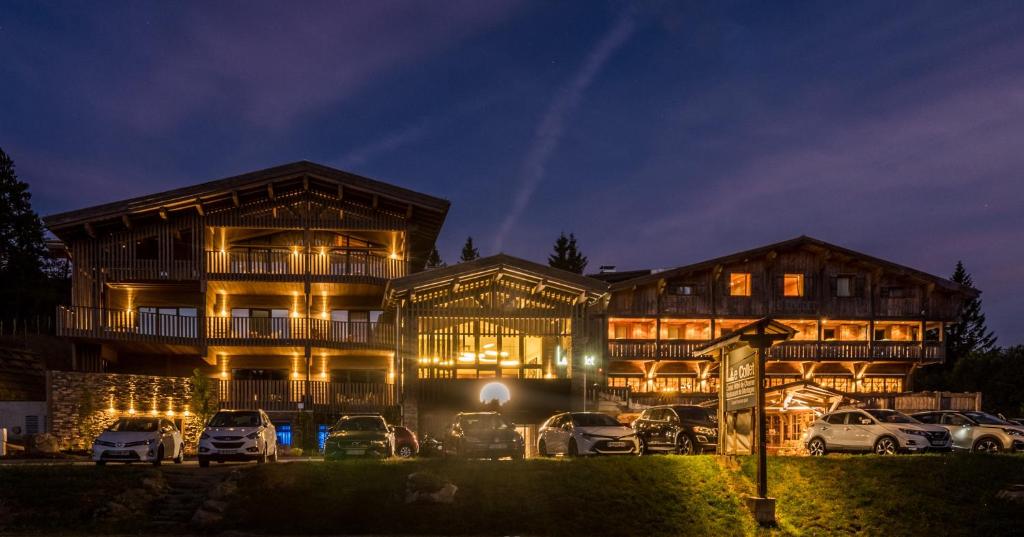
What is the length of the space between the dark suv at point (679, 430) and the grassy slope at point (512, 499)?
6128 mm

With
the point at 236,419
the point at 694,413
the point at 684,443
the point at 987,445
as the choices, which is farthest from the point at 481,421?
the point at 987,445

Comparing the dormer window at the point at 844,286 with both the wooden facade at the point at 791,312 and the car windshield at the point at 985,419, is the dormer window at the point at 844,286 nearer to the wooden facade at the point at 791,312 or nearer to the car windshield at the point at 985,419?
the wooden facade at the point at 791,312

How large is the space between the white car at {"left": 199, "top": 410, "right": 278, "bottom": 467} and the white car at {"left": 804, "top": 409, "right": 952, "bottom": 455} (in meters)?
17.1

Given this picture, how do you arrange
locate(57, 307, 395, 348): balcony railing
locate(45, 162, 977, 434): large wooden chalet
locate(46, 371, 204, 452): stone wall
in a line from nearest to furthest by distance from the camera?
locate(46, 371, 204, 452): stone wall < locate(45, 162, 977, 434): large wooden chalet < locate(57, 307, 395, 348): balcony railing

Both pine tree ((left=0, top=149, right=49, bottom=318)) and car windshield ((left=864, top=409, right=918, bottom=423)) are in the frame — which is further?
pine tree ((left=0, top=149, right=49, bottom=318))

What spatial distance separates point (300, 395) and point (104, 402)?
28.1ft

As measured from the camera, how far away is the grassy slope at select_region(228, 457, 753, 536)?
1936 centimetres

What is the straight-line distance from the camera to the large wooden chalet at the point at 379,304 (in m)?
38.9

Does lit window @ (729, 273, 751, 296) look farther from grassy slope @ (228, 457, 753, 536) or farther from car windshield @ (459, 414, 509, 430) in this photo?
grassy slope @ (228, 457, 753, 536)

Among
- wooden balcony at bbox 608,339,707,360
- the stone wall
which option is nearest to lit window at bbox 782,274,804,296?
wooden balcony at bbox 608,339,707,360

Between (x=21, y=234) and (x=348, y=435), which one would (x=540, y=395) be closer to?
(x=348, y=435)

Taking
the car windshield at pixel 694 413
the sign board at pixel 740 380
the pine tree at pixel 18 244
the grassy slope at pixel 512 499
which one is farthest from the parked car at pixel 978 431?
the pine tree at pixel 18 244

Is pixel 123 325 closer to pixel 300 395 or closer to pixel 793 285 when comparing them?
pixel 300 395

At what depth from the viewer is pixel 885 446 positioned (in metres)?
27.0
